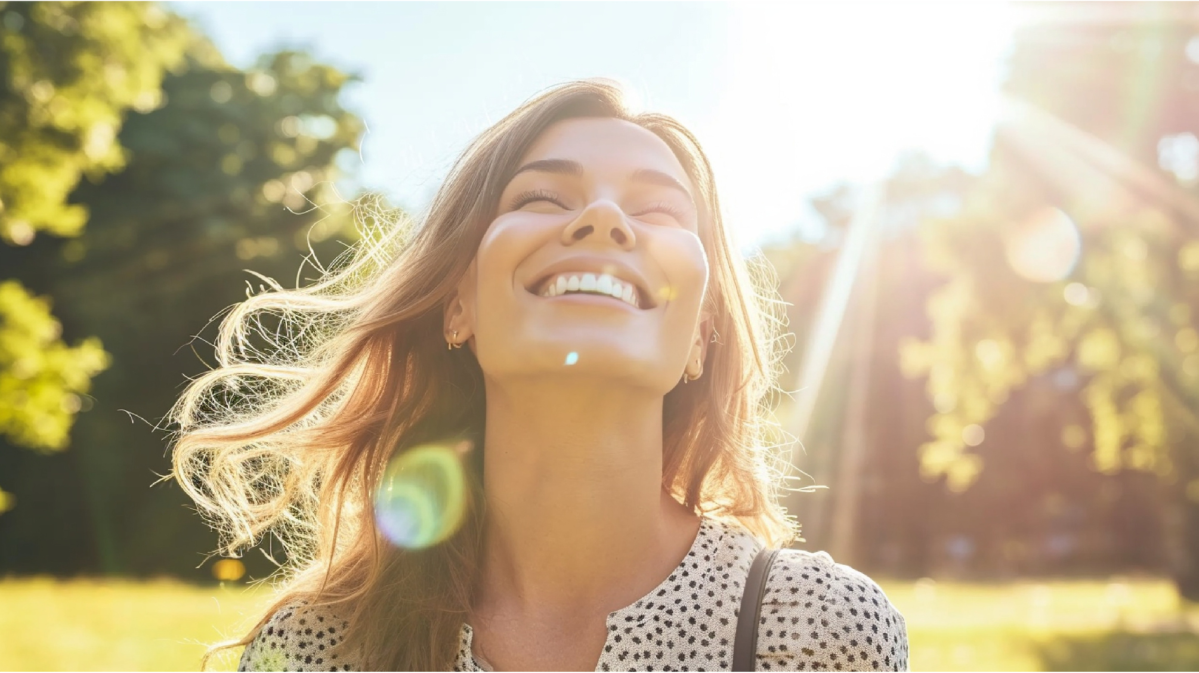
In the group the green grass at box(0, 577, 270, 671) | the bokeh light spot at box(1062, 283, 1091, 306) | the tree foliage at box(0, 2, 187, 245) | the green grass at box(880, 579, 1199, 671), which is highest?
the tree foliage at box(0, 2, 187, 245)

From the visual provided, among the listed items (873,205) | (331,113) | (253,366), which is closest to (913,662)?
(253,366)

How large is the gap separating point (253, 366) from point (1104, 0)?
56.7 feet

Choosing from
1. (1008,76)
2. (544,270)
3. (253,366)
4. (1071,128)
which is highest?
(1008,76)

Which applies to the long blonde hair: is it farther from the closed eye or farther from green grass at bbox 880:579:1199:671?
green grass at bbox 880:579:1199:671

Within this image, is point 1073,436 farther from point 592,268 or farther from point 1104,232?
point 592,268

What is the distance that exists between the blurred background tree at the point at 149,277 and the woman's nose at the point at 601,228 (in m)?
18.9

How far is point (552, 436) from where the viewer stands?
3.02 m

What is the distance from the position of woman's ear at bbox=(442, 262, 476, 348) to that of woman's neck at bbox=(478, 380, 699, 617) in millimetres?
305

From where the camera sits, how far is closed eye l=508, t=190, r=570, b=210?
123 inches

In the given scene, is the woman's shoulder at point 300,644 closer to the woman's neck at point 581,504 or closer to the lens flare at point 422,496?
the lens flare at point 422,496

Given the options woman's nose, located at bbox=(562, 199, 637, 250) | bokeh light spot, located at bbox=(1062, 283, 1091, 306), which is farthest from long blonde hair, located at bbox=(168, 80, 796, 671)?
bokeh light spot, located at bbox=(1062, 283, 1091, 306)

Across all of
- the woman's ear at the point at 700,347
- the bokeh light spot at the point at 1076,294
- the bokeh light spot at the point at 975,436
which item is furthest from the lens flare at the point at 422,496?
the bokeh light spot at the point at 975,436

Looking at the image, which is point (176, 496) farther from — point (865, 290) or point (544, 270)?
point (865, 290)

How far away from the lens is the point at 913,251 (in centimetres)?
3441
